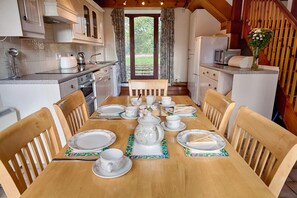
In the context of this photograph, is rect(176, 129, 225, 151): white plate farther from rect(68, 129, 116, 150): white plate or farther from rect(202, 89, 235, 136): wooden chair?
rect(68, 129, 116, 150): white plate

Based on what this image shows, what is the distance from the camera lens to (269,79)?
2.47 meters

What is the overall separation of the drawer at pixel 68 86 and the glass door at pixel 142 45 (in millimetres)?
3817

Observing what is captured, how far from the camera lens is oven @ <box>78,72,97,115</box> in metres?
2.56

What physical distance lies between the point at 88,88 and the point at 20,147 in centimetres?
205

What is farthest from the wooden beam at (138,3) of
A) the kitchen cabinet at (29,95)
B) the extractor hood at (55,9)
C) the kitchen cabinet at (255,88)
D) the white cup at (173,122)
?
the white cup at (173,122)

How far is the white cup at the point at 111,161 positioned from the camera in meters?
0.70

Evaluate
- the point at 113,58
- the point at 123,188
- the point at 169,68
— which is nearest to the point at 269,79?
the point at 123,188

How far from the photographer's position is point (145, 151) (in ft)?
2.89

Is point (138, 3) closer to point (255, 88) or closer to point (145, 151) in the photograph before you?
point (255, 88)

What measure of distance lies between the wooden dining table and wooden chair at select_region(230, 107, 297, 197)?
0.28 ft

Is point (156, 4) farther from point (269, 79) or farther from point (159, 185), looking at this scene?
point (159, 185)

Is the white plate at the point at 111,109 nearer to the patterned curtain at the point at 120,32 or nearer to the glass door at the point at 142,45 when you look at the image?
the patterned curtain at the point at 120,32

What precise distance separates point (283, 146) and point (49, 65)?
290 cm

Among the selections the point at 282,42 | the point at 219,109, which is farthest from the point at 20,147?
the point at 282,42
